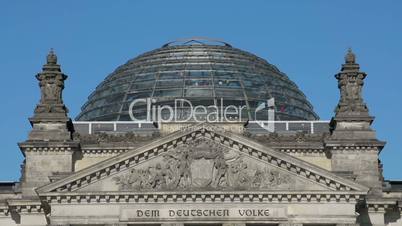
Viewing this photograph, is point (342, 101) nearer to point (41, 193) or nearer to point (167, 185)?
point (167, 185)

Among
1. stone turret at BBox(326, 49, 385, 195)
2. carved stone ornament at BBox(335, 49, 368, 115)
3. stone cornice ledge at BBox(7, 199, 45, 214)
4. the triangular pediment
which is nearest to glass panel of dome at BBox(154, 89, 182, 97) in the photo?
stone turret at BBox(326, 49, 385, 195)

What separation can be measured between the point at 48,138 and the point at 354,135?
19.8 metres

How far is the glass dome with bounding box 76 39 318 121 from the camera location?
327ft

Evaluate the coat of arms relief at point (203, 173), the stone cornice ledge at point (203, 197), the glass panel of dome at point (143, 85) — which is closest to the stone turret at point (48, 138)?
the stone cornice ledge at point (203, 197)

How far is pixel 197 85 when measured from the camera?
331 ft

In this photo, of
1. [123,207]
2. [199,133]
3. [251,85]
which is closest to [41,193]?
[123,207]

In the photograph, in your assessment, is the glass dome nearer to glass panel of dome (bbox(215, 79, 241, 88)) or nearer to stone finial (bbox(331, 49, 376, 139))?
glass panel of dome (bbox(215, 79, 241, 88))

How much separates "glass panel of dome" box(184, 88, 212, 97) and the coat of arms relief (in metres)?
20.0

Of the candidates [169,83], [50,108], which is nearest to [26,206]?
[50,108]

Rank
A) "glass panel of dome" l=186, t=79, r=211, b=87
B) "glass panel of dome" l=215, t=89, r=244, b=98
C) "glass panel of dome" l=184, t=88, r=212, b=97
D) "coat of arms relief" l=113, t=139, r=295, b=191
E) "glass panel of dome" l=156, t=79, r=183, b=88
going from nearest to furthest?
"coat of arms relief" l=113, t=139, r=295, b=191 < "glass panel of dome" l=184, t=88, r=212, b=97 < "glass panel of dome" l=215, t=89, r=244, b=98 < "glass panel of dome" l=156, t=79, r=183, b=88 < "glass panel of dome" l=186, t=79, r=211, b=87

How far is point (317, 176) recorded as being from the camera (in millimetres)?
79562

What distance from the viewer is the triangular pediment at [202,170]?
79.5 metres

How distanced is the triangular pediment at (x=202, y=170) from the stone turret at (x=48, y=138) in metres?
5.44

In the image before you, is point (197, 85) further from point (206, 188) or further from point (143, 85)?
point (206, 188)
